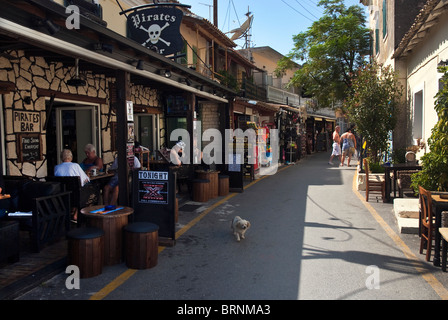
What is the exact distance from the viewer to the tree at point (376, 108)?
1124 cm

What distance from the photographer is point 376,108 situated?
36.9 ft

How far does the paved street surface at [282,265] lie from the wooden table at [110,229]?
16 cm

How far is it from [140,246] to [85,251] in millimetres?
707

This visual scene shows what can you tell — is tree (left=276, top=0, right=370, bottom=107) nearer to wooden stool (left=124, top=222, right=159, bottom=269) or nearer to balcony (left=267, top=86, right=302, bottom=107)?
balcony (left=267, top=86, right=302, bottom=107)

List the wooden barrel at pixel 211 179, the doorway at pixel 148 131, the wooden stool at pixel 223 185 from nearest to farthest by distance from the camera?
the wooden barrel at pixel 211 179 → the wooden stool at pixel 223 185 → the doorway at pixel 148 131

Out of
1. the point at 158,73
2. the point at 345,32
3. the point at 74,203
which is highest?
the point at 345,32

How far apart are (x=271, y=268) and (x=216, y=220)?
2.90 metres

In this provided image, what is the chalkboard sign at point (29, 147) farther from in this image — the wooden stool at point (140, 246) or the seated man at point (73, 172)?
the wooden stool at point (140, 246)

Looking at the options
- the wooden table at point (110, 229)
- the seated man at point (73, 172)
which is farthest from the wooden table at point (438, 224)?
the seated man at point (73, 172)

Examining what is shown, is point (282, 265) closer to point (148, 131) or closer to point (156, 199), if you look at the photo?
point (156, 199)

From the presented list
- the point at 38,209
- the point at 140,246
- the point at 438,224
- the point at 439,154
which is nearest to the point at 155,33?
the point at 38,209
